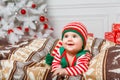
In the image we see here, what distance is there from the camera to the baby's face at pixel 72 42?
1.85 m

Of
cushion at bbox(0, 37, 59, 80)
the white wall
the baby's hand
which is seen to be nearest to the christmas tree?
the white wall

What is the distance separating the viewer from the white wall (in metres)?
3.42

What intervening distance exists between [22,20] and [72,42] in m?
1.62

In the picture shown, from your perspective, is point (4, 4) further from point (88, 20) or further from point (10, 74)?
point (10, 74)

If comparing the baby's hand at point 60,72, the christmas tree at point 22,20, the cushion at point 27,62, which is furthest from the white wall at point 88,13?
the baby's hand at point 60,72

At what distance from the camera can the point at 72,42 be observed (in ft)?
6.07

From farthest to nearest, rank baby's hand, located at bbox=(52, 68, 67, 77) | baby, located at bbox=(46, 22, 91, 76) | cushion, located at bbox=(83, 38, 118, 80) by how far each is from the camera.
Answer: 1. baby, located at bbox=(46, 22, 91, 76)
2. baby's hand, located at bbox=(52, 68, 67, 77)
3. cushion, located at bbox=(83, 38, 118, 80)

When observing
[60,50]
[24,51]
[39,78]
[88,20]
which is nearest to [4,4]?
[88,20]

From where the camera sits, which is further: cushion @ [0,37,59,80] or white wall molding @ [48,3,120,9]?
white wall molding @ [48,3,120,9]

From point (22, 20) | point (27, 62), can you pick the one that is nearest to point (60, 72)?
point (27, 62)

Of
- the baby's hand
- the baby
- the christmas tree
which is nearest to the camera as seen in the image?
the baby's hand

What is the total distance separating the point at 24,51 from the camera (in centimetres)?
223

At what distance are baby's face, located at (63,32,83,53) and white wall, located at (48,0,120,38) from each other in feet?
5.37

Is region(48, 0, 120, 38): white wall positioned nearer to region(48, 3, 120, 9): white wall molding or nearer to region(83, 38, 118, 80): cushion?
region(48, 3, 120, 9): white wall molding
